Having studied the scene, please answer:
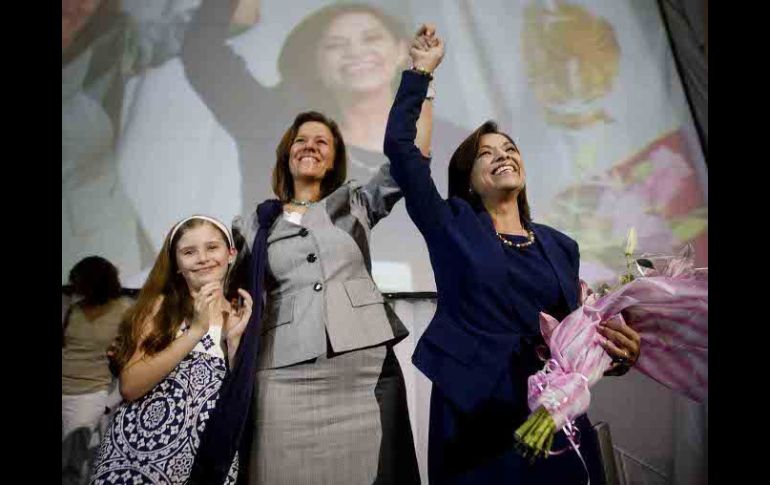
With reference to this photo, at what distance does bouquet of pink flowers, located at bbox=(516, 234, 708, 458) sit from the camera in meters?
2.21

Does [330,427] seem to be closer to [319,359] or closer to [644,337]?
[319,359]

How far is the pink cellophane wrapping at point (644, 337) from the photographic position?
2230 mm

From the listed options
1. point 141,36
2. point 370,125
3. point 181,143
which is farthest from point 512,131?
point 141,36

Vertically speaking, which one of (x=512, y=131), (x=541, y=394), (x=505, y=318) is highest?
(x=512, y=131)

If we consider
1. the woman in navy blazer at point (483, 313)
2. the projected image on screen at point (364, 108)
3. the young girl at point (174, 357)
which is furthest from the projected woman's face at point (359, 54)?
the young girl at point (174, 357)

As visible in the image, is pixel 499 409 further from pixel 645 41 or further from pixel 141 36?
pixel 141 36

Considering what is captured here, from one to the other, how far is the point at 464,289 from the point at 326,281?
531 mm

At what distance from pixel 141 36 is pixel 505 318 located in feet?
6.77

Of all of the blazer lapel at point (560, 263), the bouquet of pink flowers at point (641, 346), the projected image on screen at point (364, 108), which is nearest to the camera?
the bouquet of pink flowers at point (641, 346)

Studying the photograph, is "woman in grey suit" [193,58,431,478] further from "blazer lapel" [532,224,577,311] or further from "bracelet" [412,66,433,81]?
"blazer lapel" [532,224,577,311]

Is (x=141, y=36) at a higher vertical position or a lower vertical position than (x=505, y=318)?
higher

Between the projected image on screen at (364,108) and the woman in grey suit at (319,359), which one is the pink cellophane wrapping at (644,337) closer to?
the woman in grey suit at (319,359)

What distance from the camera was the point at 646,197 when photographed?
11.6 feet

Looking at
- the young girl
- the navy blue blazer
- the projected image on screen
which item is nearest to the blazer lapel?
the navy blue blazer
